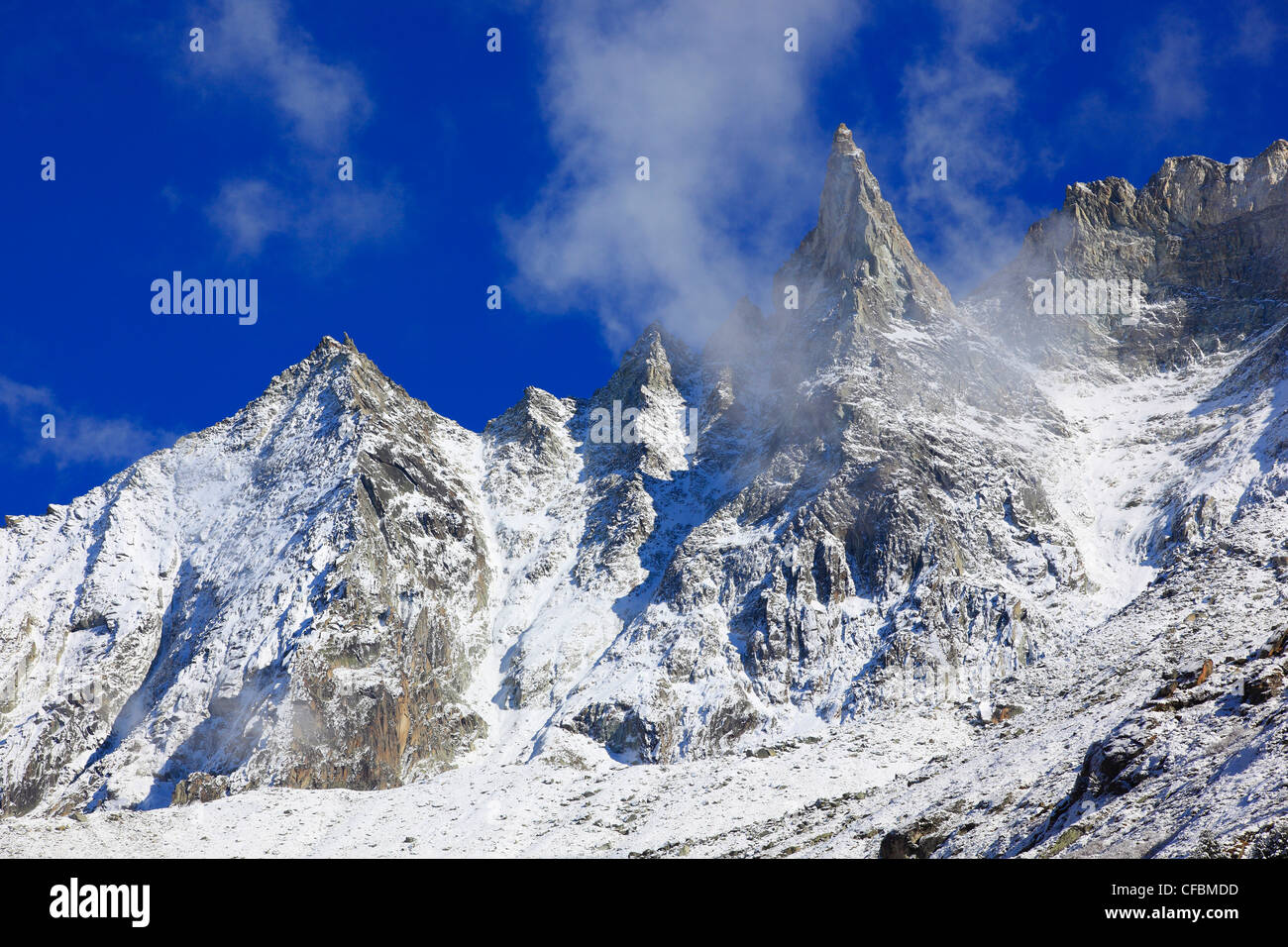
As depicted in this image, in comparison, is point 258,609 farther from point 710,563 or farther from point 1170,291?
point 1170,291

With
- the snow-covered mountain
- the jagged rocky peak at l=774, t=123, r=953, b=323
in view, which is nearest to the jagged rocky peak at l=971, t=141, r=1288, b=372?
the snow-covered mountain

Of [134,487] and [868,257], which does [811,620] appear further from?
[134,487]

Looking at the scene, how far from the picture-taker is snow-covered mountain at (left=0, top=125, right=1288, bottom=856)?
11019 cm

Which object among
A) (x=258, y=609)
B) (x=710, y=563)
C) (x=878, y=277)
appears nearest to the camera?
(x=258, y=609)

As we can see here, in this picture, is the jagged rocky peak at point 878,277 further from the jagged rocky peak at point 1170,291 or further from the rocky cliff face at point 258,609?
the rocky cliff face at point 258,609

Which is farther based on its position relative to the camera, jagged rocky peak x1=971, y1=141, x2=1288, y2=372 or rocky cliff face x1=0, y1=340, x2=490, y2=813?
jagged rocky peak x1=971, y1=141, x2=1288, y2=372

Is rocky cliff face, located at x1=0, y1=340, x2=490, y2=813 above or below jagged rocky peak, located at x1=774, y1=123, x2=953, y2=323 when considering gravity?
below

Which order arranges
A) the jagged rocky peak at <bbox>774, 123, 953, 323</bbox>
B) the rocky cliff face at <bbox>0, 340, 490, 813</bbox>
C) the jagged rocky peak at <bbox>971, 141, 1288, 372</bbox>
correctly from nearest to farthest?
the rocky cliff face at <bbox>0, 340, 490, 813</bbox> → the jagged rocky peak at <bbox>971, 141, 1288, 372</bbox> → the jagged rocky peak at <bbox>774, 123, 953, 323</bbox>

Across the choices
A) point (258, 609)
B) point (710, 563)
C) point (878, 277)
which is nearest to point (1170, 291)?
point (878, 277)

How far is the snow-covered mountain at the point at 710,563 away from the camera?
4338 inches

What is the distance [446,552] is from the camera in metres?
159

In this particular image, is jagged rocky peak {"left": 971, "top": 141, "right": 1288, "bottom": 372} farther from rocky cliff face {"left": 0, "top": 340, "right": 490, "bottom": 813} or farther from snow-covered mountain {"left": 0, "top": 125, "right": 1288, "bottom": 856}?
rocky cliff face {"left": 0, "top": 340, "right": 490, "bottom": 813}

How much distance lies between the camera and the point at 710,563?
473 feet
